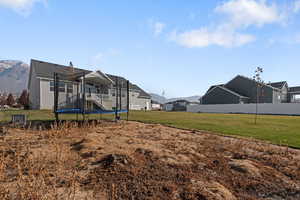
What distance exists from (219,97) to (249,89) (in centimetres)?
559

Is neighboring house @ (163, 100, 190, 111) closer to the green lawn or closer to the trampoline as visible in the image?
the trampoline

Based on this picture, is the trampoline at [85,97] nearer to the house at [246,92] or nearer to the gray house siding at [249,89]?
the house at [246,92]

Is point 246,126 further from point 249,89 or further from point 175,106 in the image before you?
point 175,106

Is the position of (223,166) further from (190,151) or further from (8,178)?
(8,178)

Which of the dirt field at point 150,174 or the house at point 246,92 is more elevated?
the house at point 246,92

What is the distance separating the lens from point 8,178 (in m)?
3.01

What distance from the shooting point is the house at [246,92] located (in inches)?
1323

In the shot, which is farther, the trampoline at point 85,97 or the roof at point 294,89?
the roof at point 294,89

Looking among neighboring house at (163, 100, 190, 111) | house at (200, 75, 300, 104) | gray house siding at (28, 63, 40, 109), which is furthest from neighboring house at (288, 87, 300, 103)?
gray house siding at (28, 63, 40, 109)

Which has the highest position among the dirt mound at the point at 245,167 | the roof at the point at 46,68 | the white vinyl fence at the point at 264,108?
the roof at the point at 46,68

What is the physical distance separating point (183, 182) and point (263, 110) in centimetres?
3143

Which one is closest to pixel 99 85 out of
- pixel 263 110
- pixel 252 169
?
pixel 252 169

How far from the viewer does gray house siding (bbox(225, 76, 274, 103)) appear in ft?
110

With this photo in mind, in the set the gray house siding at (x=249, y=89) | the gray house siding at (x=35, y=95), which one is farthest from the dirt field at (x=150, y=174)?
the gray house siding at (x=249, y=89)
